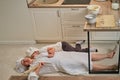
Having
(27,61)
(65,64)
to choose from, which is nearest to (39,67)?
(27,61)

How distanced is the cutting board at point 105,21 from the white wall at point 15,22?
129 cm

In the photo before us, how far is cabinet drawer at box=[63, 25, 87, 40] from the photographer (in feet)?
11.1

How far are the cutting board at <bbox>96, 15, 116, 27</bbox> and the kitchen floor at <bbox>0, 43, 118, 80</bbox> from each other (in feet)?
2.23

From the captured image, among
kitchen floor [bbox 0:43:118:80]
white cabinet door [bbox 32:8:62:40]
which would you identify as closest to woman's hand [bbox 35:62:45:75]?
kitchen floor [bbox 0:43:118:80]

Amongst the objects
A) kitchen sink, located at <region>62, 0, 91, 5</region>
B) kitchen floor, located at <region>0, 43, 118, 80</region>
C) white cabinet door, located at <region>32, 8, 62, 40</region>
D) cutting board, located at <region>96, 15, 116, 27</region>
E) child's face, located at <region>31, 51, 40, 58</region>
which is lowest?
kitchen floor, located at <region>0, 43, 118, 80</region>

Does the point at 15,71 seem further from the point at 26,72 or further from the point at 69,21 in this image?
the point at 69,21

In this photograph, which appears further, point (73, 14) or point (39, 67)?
point (73, 14)

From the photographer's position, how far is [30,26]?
3463mm

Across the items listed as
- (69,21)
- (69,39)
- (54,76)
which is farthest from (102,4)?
(54,76)

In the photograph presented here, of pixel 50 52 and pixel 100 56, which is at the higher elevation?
pixel 50 52

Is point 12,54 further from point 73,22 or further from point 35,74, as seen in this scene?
point 73,22

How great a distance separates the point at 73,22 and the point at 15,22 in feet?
3.20

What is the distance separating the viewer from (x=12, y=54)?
133 inches

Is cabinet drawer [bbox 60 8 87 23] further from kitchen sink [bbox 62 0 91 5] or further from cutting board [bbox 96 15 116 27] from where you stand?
cutting board [bbox 96 15 116 27]
